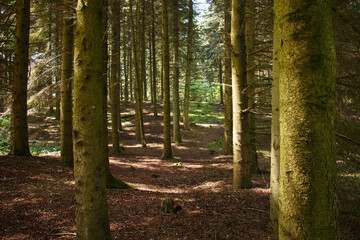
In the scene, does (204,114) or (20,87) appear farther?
(204,114)

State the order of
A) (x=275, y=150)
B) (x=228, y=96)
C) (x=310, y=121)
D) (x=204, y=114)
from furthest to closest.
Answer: (x=204, y=114) < (x=228, y=96) < (x=275, y=150) < (x=310, y=121)

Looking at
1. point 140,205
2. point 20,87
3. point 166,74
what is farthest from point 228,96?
point 20,87

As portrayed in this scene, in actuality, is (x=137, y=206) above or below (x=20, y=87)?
below

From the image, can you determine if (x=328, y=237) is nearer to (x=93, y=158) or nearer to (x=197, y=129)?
(x=93, y=158)

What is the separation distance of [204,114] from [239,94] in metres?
26.3

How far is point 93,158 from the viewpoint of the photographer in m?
2.80

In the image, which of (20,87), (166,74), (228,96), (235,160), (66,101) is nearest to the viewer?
(235,160)

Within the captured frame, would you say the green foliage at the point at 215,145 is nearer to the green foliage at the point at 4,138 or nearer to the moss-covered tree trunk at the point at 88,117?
the green foliage at the point at 4,138

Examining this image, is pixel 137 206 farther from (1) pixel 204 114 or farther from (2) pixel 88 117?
(1) pixel 204 114

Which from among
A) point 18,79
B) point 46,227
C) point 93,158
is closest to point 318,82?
point 93,158

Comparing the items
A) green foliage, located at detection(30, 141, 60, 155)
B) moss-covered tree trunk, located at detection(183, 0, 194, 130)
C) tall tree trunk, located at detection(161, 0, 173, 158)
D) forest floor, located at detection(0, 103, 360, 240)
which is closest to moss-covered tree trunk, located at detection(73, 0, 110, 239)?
forest floor, located at detection(0, 103, 360, 240)

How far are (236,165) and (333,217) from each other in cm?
508

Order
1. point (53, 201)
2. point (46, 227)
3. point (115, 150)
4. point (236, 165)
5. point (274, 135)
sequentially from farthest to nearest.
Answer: point (115, 150) < point (236, 165) < point (53, 201) < point (274, 135) < point (46, 227)

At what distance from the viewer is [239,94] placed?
6.04 metres
